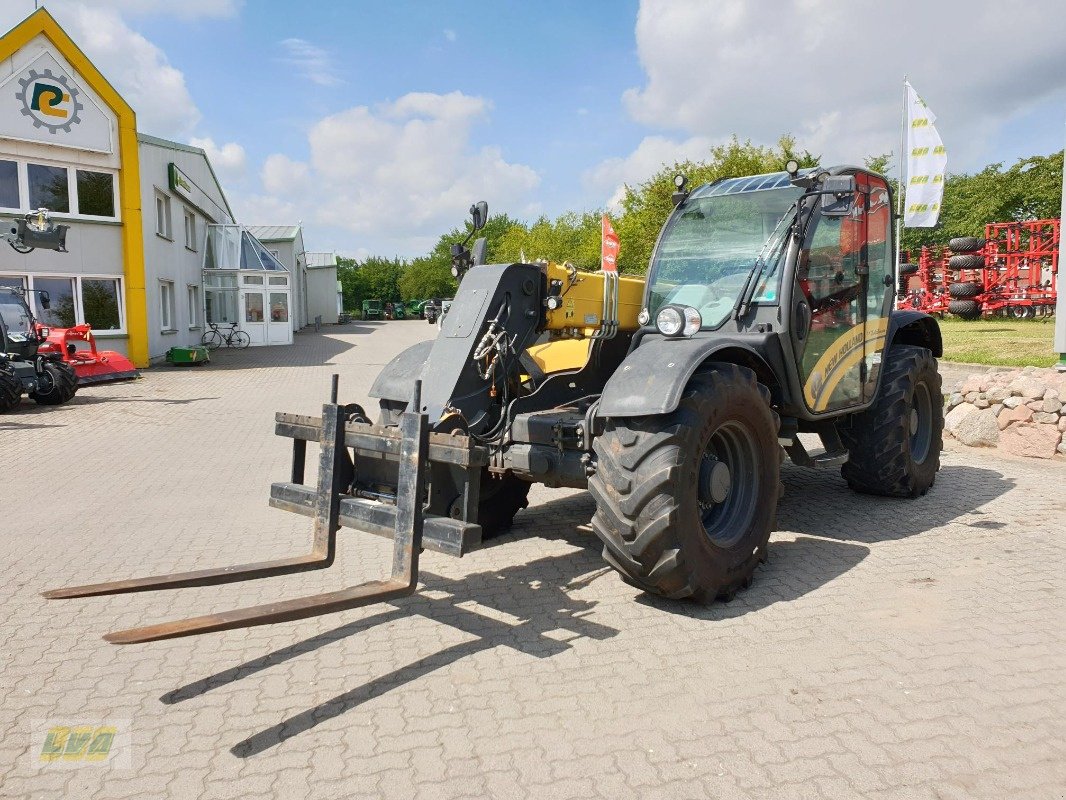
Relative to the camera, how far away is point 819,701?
3.47 m

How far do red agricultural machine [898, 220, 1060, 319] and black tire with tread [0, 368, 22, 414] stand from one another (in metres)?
25.6

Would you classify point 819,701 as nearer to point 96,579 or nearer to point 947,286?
point 96,579

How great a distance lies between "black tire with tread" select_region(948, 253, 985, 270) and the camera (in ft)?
95.5

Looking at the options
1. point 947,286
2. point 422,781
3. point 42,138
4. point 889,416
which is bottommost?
point 422,781

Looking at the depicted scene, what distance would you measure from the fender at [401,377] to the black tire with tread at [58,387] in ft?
36.1

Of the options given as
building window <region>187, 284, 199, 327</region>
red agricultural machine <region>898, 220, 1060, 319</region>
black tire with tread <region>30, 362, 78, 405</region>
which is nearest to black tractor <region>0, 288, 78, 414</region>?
black tire with tread <region>30, 362, 78, 405</region>

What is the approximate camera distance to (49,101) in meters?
19.1

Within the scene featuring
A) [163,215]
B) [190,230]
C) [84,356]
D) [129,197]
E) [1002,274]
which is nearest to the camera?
[84,356]

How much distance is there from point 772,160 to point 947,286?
393 inches

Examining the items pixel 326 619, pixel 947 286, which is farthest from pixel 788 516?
pixel 947 286

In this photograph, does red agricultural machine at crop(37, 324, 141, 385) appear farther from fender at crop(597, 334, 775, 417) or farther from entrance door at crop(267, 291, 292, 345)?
fender at crop(597, 334, 775, 417)

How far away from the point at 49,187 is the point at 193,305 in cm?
880

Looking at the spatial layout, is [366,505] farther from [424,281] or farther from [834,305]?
[424,281]

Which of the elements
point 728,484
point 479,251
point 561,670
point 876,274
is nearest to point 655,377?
point 728,484
